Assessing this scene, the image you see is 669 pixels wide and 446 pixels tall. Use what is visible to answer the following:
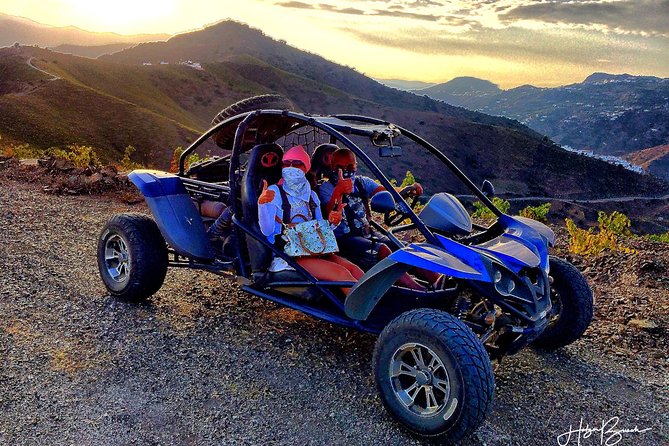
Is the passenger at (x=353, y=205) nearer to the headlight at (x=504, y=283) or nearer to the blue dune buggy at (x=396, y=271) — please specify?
the blue dune buggy at (x=396, y=271)

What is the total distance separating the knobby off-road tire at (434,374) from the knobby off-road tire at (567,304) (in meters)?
1.83

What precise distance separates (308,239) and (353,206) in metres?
0.86

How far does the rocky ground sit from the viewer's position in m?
4.07

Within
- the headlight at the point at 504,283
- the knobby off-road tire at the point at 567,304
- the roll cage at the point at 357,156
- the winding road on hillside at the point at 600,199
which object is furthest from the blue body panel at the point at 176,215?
the winding road on hillside at the point at 600,199

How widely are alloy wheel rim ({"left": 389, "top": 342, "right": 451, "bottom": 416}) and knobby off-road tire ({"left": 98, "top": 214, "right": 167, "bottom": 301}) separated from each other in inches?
119

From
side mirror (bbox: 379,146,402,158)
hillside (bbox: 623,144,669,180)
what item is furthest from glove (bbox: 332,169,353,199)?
hillside (bbox: 623,144,669,180)

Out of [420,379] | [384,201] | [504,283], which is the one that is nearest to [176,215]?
[384,201]

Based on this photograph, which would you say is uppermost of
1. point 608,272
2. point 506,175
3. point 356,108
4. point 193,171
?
point 193,171

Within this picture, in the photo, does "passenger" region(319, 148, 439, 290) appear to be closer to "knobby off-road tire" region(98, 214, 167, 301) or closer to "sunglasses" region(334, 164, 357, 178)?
"sunglasses" region(334, 164, 357, 178)

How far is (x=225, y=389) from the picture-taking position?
456 centimetres

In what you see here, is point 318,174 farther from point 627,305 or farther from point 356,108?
point 356,108

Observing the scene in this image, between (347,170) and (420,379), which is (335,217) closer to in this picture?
(347,170)

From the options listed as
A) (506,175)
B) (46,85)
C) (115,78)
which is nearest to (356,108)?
(506,175)

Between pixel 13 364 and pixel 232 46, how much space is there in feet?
543
